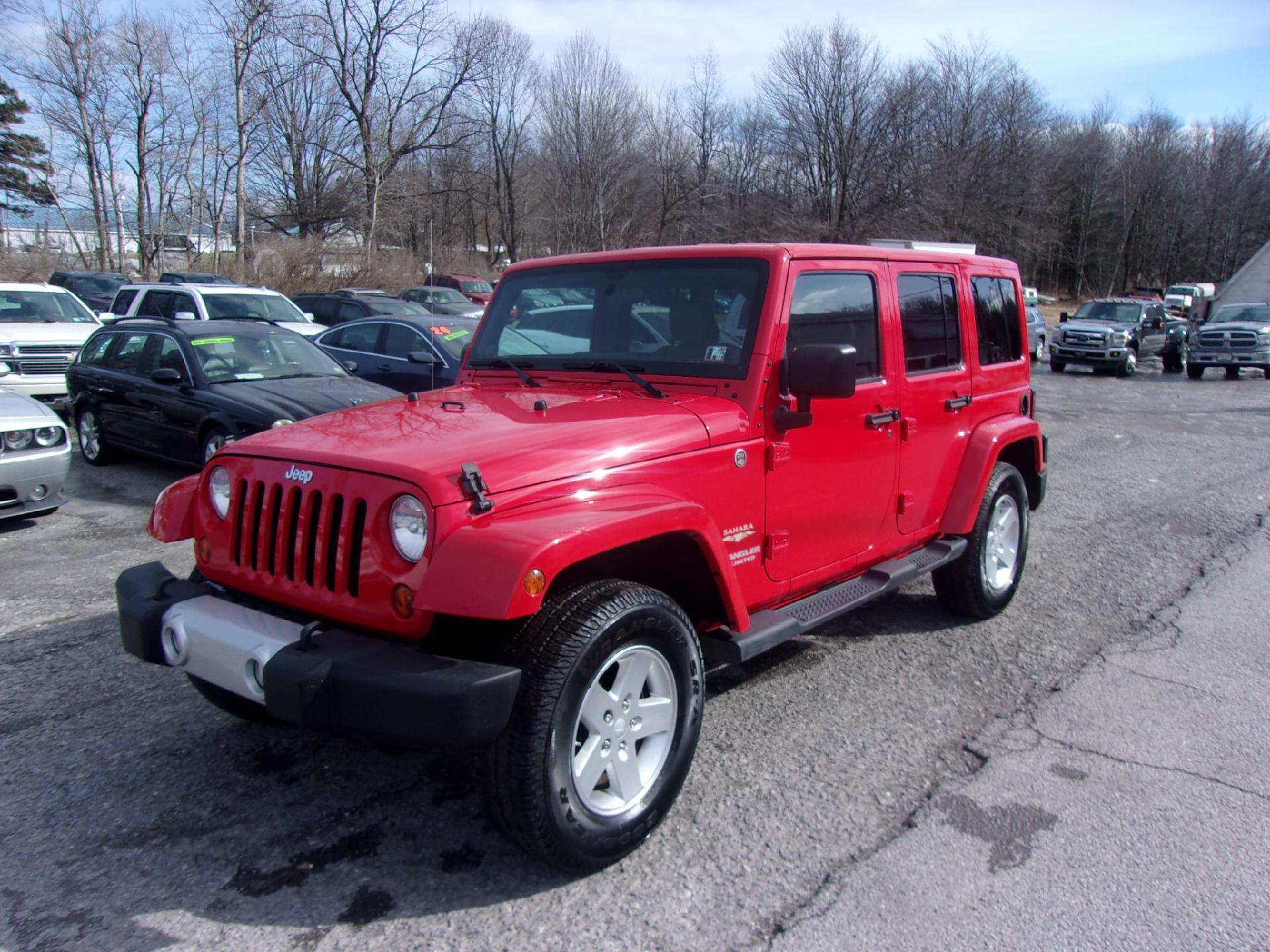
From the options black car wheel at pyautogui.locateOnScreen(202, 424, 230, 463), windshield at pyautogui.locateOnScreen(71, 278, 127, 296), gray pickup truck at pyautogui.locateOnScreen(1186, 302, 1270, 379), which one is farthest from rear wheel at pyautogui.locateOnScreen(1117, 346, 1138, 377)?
windshield at pyautogui.locateOnScreen(71, 278, 127, 296)

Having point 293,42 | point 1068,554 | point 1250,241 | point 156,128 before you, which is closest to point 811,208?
point 293,42

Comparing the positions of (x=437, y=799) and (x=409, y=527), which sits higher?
(x=409, y=527)

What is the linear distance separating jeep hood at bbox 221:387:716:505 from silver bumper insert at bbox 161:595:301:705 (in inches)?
19.2

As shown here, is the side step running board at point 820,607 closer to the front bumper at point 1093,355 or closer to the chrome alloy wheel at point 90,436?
the chrome alloy wheel at point 90,436

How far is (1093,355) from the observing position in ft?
75.5

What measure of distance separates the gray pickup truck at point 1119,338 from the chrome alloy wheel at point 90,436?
2136 cm

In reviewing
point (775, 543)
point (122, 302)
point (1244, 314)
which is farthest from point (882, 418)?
point (1244, 314)

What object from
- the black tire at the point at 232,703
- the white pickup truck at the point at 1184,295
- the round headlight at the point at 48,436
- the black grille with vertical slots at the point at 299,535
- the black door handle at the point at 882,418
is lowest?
the black tire at the point at 232,703

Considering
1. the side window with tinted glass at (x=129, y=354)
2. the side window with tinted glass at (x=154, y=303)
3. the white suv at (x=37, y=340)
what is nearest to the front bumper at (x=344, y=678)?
the side window with tinted glass at (x=129, y=354)

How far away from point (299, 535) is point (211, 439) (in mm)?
5769

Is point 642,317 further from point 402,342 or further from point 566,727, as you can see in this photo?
point 402,342

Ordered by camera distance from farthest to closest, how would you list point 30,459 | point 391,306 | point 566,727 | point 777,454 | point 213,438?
point 391,306, point 213,438, point 30,459, point 777,454, point 566,727

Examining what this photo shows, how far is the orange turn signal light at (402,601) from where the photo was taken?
8.95 ft

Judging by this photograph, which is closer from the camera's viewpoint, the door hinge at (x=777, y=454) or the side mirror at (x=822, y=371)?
the side mirror at (x=822, y=371)
